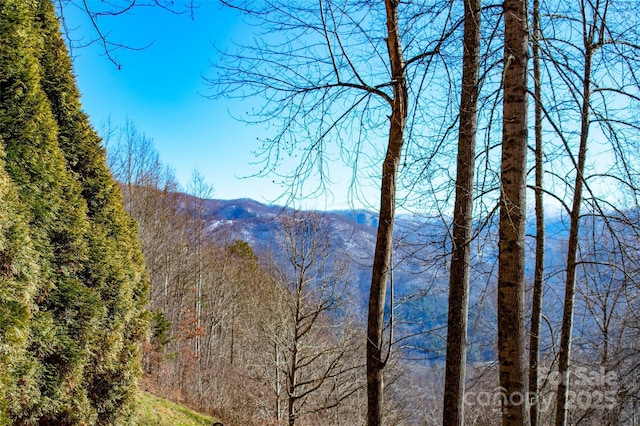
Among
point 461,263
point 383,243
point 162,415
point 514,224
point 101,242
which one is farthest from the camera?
point 162,415

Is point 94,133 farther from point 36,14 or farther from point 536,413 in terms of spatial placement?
point 536,413

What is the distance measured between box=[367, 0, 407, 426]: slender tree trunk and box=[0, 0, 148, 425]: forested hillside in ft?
11.1

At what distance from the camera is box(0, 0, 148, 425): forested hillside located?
421 cm

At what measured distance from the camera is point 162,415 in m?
8.57

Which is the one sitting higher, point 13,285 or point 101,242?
point 101,242

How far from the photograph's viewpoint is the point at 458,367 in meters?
2.99

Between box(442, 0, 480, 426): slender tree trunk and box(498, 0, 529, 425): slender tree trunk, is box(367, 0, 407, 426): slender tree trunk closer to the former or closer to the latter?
box(442, 0, 480, 426): slender tree trunk

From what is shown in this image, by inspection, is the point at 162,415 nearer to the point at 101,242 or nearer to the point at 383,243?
the point at 101,242

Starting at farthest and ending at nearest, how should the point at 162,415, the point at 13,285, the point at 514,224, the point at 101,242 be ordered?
the point at 162,415 < the point at 101,242 < the point at 13,285 < the point at 514,224

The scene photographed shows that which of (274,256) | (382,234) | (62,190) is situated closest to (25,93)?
(62,190)

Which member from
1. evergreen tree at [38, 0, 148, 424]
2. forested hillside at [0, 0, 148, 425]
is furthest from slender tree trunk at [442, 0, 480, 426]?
evergreen tree at [38, 0, 148, 424]

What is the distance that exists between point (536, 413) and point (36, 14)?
8.61m

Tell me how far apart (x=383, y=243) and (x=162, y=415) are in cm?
766

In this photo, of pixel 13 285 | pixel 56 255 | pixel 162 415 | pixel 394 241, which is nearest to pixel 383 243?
pixel 394 241
